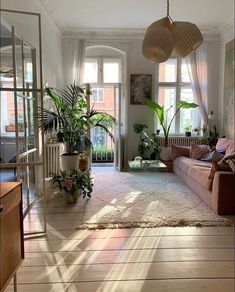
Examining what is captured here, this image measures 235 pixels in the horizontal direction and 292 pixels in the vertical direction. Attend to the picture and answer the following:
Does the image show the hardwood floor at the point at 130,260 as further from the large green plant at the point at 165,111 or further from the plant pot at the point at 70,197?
the large green plant at the point at 165,111

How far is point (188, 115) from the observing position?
7520mm

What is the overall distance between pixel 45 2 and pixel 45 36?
0.61m

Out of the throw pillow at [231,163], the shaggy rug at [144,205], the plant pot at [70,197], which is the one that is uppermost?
the throw pillow at [231,163]

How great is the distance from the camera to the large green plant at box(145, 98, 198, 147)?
6.80 m

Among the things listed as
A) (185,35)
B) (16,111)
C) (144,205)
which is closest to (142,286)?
(144,205)

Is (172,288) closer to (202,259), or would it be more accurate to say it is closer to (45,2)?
(202,259)

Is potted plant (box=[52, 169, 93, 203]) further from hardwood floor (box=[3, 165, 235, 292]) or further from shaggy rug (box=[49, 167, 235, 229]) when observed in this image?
hardwood floor (box=[3, 165, 235, 292])

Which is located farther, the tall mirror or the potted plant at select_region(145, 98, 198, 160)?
the potted plant at select_region(145, 98, 198, 160)

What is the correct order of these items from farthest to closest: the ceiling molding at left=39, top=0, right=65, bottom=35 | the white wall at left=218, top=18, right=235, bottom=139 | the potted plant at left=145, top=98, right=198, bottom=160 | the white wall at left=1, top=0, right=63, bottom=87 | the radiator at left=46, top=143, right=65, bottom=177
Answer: the potted plant at left=145, top=98, right=198, bottom=160 → the white wall at left=218, top=18, right=235, bottom=139 → the radiator at left=46, top=143, right=65, bottom=177 → the ceiling molding at left=39, top=0, right=65, bottom=35 → the white wall at left=1, top=0, right=63, bottom=87

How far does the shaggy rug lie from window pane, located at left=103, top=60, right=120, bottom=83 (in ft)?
8.86

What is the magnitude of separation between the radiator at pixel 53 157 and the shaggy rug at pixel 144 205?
0.84m

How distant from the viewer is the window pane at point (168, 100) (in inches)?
292

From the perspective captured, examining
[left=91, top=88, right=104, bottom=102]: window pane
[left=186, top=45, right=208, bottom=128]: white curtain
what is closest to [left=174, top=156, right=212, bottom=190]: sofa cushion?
[left=186, top=45, right=208, bottom=128]: white curtain

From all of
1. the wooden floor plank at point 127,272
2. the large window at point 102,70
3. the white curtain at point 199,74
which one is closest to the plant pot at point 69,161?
the wooden floor plank at point 127,272
